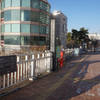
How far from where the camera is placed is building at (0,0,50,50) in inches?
1003

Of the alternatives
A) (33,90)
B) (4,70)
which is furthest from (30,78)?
(4,70)

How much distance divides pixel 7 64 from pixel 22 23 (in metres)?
22.3

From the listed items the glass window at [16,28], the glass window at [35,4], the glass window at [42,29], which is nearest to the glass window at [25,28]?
the glass window at [16,28]

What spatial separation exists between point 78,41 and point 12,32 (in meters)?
24.8

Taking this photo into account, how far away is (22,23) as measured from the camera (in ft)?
83.6

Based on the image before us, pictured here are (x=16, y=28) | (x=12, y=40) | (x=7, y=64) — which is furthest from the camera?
(x=12, y=40)

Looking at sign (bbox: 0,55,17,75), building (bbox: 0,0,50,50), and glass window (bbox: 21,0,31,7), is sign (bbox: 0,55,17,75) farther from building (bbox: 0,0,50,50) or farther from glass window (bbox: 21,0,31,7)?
glass window (bbox: 21,0,31,7)

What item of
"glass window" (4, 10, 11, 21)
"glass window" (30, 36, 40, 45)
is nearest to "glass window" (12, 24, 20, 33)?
"glass window" (4, 10, 11, 21)

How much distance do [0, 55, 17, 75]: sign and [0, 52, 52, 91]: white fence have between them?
26cm

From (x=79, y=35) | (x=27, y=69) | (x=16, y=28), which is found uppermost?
(x=79, y=35)

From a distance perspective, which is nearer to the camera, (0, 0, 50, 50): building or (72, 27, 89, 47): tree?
(0, 0, 50, 50): building

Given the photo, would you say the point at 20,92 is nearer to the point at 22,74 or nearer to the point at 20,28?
the point at 22,74

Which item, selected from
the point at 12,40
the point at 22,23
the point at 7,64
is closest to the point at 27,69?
the point at 7,64

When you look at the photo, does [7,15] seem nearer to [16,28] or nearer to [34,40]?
[16,28]
